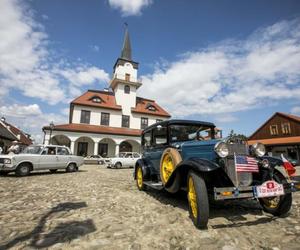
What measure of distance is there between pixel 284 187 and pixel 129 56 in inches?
1339

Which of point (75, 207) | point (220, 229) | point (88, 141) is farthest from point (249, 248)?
point (88, 141)

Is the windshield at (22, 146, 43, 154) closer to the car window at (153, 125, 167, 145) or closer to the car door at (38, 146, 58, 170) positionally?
the car door at (38, 146, 58, 170)

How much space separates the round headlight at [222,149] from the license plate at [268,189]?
75cm

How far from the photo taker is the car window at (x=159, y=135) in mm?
5789

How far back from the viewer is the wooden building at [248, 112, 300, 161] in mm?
25531

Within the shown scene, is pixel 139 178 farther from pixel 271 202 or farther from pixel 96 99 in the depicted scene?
pixel 96 99

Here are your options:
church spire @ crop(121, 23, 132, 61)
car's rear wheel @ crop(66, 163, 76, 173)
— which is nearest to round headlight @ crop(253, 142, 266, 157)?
car's rear wheel @ crop(66, 163, 76, 173)

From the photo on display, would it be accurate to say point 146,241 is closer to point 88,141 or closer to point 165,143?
point 165,143

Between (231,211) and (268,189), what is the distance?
53.4 inches

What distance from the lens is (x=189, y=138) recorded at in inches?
229

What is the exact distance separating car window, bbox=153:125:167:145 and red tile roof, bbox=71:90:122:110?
946 inches

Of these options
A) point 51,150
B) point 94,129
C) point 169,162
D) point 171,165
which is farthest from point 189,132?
point 94,129

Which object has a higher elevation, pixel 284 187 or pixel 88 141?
pixel 88 141

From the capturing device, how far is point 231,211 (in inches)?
182
